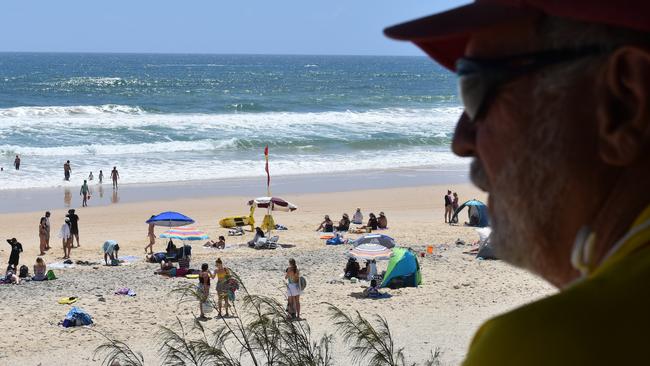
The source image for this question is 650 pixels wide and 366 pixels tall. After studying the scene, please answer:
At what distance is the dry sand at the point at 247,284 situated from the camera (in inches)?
509

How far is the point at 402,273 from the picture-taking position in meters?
16.0

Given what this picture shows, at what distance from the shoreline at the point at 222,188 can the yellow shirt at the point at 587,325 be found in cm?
2444

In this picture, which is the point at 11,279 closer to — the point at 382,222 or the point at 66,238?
the point at 66,238

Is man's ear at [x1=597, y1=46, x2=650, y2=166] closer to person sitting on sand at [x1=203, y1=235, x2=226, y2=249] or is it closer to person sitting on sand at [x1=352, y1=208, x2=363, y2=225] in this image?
person sitting on sand at [x1=203, y1=235, x2=226, y2=249]

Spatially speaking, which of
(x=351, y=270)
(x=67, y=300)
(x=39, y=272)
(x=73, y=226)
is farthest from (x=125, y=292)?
(x=73, y=226)

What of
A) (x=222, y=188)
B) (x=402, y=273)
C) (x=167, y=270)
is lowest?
(x=222, y=188)

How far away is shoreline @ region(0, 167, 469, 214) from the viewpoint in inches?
1001

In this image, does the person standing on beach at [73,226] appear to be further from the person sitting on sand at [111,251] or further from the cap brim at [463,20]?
the cap brim at [463,20]

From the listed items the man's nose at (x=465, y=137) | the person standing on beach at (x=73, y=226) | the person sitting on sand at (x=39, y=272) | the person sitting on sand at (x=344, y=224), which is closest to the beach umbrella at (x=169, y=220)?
the person standing on beach at (x=73, y=226)

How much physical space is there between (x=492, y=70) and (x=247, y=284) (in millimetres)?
15463

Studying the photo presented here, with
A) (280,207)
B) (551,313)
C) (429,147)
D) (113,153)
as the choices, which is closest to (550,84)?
(551,313)

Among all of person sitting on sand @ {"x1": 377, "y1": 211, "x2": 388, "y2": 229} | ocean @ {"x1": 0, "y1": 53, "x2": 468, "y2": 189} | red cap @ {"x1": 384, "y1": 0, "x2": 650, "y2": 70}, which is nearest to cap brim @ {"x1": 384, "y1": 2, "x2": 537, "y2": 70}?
red cap @ {"x1": 384, "y1": 0, "x2": 650, "y2": 70}

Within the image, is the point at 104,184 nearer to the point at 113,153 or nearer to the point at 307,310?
the point at 113,153

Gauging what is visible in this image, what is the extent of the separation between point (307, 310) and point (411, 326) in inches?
74.7
